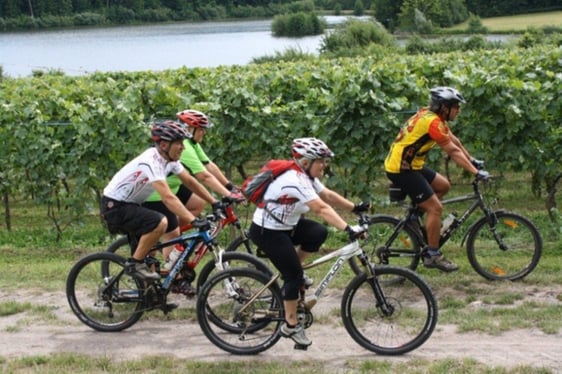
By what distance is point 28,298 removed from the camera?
9008mm

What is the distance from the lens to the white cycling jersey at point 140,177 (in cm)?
723

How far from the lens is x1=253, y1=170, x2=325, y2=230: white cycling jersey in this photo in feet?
21.6

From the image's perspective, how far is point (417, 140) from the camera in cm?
841

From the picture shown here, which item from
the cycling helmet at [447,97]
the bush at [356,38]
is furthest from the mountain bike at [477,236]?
the bush at [356,38]

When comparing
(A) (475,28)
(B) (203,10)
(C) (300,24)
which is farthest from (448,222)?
(B) (203,10)

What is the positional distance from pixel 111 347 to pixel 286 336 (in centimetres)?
160

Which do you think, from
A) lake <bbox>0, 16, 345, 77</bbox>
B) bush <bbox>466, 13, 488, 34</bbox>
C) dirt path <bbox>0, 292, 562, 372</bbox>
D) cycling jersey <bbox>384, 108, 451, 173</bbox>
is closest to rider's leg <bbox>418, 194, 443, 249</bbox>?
cycling jersey <bbox>384, 108, 451, 173</bbox>

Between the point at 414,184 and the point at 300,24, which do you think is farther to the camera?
the point at 300,24

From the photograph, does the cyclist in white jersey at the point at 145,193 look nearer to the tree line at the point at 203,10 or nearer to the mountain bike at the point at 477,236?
the mountain bike at the point at 477,236

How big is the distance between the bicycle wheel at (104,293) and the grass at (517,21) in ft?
212

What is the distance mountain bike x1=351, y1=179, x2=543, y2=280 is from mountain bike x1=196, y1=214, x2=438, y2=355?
173 centimetres

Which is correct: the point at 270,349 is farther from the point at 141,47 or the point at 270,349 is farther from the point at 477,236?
the point at 141,47

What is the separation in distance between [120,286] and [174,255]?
0.60 meters

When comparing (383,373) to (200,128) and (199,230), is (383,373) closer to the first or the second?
(199,230)
